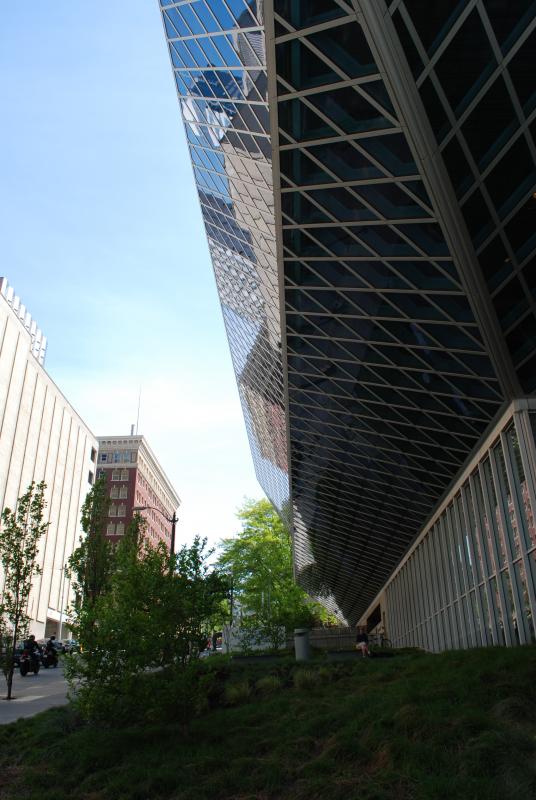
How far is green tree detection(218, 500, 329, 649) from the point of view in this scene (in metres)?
57.8

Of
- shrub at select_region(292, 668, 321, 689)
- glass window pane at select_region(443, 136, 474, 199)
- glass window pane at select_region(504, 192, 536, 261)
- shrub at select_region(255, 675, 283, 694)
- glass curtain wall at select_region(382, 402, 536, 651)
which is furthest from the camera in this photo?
glass curtain wall at select_region(382, 402, 536, 651)

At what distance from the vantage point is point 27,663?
102 feet

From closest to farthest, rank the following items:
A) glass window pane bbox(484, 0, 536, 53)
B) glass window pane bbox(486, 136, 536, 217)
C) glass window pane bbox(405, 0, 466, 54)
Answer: glass window pane bbox(484, 0, 536, 53) < glass window pane bbox(405, 0, 466, 54) < glass window pane bbox(486, 136, 536, 217)

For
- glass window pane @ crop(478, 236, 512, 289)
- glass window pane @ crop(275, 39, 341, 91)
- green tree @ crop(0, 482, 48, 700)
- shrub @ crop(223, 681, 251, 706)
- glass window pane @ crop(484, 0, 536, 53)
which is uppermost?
glass window pane @ crop(275, 39, 341, 91)

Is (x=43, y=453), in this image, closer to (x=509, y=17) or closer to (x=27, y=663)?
(x=27, y=663)

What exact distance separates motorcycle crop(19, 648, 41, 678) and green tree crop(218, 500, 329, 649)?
22.2 m

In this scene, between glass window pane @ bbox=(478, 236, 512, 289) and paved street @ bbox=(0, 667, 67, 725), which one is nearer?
glass window pane @ bbox=(478, 236, 512, 289)

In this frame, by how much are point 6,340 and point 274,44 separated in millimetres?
64542

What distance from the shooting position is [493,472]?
20922 mm

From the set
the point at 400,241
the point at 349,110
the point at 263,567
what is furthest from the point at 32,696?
the point at 263,567

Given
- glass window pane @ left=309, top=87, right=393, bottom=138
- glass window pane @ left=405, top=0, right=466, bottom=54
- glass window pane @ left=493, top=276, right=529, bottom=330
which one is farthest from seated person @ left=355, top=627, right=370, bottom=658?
glass window pane @ left=405, top=0, right=466, bottom=54

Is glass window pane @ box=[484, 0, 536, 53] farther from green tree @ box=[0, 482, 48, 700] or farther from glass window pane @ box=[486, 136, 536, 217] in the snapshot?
green tree @ box=[0, 482, 48, 700]

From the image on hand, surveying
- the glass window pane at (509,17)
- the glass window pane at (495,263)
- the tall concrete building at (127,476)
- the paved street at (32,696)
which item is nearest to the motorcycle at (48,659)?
the paved street at (32,696)

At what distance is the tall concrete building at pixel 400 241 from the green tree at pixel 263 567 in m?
25.5
